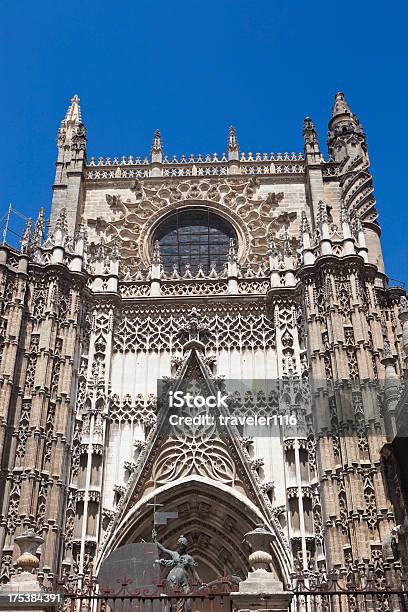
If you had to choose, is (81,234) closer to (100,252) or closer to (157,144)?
(100,252)

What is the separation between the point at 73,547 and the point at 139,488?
6.41 feet

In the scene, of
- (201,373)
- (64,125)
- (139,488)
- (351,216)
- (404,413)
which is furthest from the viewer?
(64,125)

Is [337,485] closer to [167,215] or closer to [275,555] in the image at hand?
[275,555]

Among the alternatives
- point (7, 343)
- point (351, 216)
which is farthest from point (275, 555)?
point (351, 216)

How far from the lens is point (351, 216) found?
67.7 feet

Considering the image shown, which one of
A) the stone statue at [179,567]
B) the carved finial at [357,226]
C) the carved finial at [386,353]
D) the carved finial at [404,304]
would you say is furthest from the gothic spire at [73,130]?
the stone statue at [179,567]

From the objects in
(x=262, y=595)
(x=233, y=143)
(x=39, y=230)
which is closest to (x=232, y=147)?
(x=233, y=143)

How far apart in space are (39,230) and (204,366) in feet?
19.0

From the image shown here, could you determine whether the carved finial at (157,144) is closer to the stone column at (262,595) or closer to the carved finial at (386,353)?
the carved finial at (386,353)

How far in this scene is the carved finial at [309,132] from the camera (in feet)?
72.9

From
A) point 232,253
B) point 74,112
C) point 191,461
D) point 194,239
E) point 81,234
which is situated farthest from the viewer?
point 74,112

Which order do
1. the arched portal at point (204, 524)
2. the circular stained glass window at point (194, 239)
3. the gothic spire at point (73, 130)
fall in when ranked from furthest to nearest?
the gothic spire at point (73, 130)
the circular stained glass window at point (194, 239)
the arched portal at point (204, 524)

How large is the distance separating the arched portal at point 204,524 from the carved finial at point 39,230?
713 cm

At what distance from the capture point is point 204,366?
1791 cm
